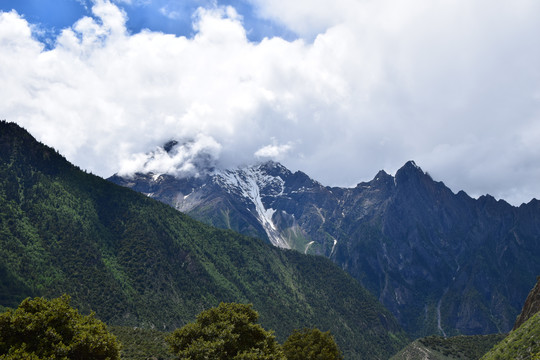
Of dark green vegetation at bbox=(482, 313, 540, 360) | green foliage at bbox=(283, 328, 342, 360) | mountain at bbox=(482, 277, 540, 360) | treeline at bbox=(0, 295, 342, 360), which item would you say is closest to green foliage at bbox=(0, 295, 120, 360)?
treeline at bbox=(0, 295, 342, 360)

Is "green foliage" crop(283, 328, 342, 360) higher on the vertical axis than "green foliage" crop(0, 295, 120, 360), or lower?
lower

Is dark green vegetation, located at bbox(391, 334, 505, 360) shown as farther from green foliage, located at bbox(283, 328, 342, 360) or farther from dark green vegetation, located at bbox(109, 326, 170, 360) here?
green foliage, located at bbox(283, 328, 342, 360)

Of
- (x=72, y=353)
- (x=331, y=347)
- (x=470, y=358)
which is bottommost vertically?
(x=470, y=358)

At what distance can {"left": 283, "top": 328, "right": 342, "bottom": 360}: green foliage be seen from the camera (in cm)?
7600

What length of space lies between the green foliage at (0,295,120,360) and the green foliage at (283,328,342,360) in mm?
39516

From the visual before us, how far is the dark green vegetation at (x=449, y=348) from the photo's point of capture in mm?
170250

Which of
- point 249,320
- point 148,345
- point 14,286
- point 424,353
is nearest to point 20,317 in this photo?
point 249,320

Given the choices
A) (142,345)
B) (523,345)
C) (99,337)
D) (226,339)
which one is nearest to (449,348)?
(523,345)

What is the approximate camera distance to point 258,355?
2089 inches

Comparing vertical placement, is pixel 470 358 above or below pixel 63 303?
below

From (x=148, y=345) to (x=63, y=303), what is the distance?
84.1m

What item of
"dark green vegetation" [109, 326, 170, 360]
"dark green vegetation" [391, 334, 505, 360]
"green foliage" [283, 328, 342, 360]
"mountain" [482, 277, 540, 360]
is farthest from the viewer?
"dark green vegetation" [391, 334, 505, 360]

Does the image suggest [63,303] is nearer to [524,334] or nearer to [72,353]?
[72,353]

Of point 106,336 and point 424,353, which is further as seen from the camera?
point 424,353
